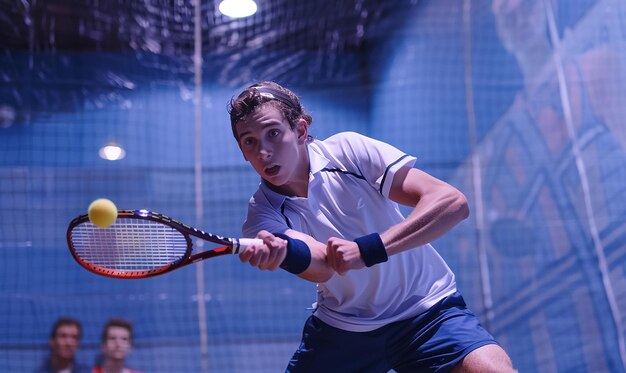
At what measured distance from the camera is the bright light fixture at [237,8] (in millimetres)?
6195

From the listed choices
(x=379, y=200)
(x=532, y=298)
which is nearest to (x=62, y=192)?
(x=532, y=298)

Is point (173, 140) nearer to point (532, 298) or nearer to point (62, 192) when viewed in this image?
point (62, 192)

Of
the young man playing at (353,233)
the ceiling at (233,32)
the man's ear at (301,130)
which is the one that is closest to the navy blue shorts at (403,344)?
the young man playing at (353,233)

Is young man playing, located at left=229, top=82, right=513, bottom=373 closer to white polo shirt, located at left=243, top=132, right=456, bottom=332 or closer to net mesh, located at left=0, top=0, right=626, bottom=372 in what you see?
white polo shirt, located at left=243, top=132, right=456, bottom=332

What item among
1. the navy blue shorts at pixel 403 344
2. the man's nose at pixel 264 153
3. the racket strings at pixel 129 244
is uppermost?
the man's nose at pixel 264 153

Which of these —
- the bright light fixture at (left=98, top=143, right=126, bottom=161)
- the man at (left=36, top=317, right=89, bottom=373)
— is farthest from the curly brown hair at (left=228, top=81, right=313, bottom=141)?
the bright light fixture at (left=98, top=143, right=126, bottom=161)

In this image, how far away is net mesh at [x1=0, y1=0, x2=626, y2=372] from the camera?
479cm

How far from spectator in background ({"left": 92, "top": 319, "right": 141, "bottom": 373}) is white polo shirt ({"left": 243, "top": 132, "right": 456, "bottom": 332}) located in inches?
116

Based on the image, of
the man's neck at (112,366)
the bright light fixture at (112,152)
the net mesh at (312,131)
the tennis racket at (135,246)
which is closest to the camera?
the tennis racket at (135,246)

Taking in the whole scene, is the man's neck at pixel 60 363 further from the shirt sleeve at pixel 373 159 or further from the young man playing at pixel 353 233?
the shirt sleeve at pixel 373 159

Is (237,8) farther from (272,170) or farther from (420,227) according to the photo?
(420,227)

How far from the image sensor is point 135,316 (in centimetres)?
546

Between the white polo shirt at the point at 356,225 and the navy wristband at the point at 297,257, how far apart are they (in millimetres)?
224

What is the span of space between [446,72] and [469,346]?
12.6ft
